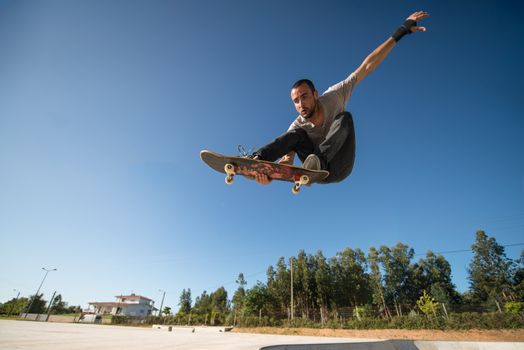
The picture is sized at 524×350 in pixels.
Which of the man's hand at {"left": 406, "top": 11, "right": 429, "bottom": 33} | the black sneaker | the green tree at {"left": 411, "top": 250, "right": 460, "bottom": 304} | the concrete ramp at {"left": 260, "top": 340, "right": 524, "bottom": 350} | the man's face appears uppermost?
the green tree at {"left": 411, "top": 250, "right": 460, "bottom": 304}

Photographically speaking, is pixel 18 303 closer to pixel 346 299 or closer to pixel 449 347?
pixel 346 299

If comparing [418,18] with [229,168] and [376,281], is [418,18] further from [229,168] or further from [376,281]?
[376,281]

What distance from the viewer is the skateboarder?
3.92 metres

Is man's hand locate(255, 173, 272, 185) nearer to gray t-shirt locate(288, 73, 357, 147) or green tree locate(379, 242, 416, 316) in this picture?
gray t-shirt locate(288, 73, 357, 147)

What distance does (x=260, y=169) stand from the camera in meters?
4.06

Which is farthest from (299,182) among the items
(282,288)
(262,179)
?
(282,288)

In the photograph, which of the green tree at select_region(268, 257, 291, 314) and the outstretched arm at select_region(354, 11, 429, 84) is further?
the green tree at select_region(268, 257, 291, 314)

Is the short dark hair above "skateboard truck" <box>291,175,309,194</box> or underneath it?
above

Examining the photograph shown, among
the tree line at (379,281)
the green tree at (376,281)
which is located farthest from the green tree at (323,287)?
the green tree at (376,281)

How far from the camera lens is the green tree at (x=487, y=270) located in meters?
44.6

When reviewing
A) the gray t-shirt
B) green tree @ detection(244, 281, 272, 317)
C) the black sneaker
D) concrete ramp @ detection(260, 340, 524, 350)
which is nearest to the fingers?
the gray t-shirt

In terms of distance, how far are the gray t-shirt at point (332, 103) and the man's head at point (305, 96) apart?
0.18 metres

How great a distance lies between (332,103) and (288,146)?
1095 millimetres

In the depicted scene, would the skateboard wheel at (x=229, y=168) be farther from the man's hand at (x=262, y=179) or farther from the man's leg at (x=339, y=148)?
the man's leg at (x=339, y=148)
